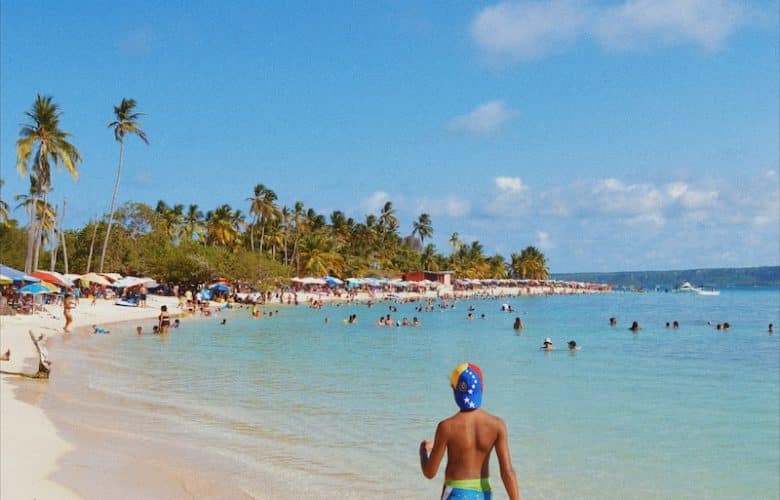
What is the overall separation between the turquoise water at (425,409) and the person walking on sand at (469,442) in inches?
177

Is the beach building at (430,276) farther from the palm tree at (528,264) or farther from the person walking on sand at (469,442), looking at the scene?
the person walking on sand at (469,442)

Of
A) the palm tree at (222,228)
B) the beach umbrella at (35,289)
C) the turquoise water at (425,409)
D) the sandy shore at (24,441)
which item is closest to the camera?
the sandy shore at (24,441)

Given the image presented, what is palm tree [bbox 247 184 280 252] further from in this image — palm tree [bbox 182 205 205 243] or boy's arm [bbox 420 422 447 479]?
boy's arm [bbox 420 422 447 479]

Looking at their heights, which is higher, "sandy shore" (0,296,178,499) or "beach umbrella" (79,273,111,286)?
"beach umbrella" (79,273,111,286)

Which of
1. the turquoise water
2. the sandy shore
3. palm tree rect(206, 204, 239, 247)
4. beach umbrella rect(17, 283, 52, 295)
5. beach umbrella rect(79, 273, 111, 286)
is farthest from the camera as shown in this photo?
palm tree rect(206, 204, 239, 247)

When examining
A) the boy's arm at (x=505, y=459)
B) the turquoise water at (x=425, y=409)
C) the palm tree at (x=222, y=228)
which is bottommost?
the turquoise water at (x=425, y=409)

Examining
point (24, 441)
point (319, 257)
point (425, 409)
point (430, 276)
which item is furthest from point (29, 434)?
point (430, 276)

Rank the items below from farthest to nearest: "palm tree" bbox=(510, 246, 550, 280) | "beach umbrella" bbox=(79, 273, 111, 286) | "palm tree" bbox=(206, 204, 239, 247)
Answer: "palm tree" bbox=(510, 246, 550, 280) < "palm tree" bbox=(206, 204, 239, 247) < "beach umbrella" bbox=(79, 273, 111, 286)

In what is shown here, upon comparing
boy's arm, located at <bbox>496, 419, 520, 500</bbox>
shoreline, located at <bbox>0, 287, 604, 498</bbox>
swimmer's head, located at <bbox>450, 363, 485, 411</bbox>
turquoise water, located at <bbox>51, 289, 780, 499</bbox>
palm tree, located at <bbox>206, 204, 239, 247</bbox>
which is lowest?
turquoise water, located at <bbox>51, 289, 780, 499</bbox>

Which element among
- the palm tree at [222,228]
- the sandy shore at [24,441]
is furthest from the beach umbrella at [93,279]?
the palm tree at [222,228]

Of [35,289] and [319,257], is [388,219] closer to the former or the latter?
[319,257]

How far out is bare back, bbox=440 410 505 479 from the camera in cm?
384

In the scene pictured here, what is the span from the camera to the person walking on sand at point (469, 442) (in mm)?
3830

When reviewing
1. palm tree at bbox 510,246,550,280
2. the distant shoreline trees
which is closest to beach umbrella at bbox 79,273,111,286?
the distant shoreline trees
